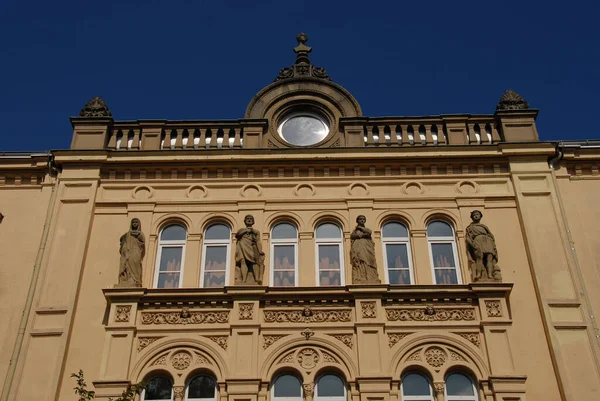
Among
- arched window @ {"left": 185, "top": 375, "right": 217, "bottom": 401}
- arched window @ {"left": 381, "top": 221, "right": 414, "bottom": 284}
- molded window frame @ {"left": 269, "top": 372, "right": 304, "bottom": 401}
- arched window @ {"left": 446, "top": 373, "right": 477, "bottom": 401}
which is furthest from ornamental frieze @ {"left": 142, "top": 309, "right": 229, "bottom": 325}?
arched window @ {"left": 446, "top": 373, "right": 477, "bottom": 401}

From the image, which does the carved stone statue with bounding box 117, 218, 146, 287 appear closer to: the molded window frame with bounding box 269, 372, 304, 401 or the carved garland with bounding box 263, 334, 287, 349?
the carved garland with bounding box 263, 334, 287, 349

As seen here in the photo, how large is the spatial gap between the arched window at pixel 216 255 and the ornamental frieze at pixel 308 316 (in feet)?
5.36

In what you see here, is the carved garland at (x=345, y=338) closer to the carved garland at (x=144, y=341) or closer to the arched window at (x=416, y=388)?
the arched window at (x=416, y=388)

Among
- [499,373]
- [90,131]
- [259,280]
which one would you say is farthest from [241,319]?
[90,131]

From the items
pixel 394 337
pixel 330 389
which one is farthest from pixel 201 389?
pixel 394 337

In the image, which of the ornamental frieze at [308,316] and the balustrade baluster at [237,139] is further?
the balustrade baluster at [237,139]

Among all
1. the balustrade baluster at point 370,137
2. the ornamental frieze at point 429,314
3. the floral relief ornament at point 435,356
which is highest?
the balustrade baluster at point 370,137

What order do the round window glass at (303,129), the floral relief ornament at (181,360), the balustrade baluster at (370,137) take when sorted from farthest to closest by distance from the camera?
the round window glass at (303,129) → the balustrade baluster at (370,137) → the floral relief ornament at (181,360)

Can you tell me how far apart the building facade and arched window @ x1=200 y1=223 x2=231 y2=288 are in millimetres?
43

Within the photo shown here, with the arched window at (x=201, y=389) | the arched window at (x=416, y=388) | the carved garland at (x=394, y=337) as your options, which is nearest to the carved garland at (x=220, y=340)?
the arched window at (x=201, y=389)

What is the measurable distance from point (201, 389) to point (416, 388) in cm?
475

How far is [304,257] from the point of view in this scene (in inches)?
794

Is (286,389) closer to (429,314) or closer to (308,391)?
(308,391)

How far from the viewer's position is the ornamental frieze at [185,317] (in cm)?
1895
